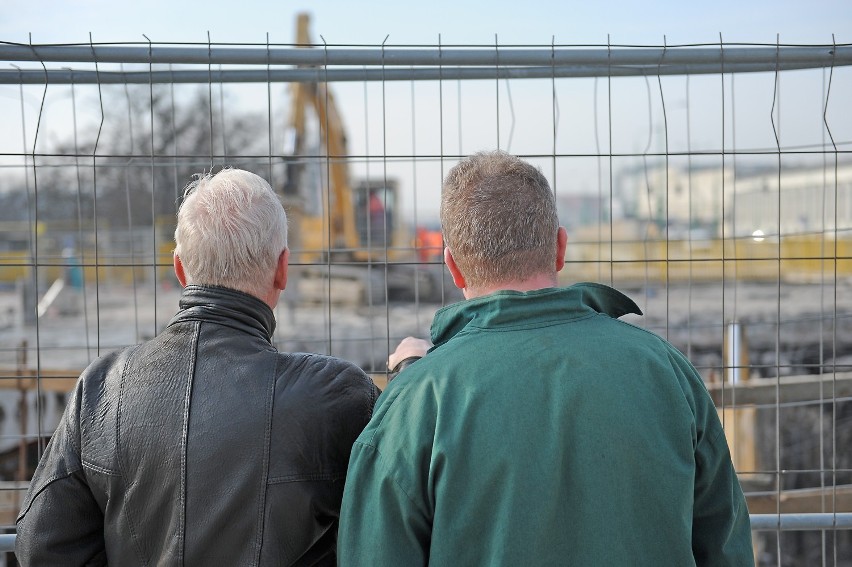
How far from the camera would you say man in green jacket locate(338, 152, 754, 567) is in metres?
1.37

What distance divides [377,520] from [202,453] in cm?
36

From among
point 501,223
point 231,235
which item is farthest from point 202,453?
point 501,223

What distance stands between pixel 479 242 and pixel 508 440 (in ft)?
1.19

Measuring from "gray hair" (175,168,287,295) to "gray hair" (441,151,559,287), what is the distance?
1.25 feet

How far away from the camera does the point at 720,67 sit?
2.69m

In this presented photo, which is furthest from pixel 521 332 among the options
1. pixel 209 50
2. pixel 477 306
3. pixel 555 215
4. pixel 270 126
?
pixel 209 50

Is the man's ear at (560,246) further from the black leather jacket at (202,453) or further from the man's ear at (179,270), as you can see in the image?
the man's ear at (179,270)

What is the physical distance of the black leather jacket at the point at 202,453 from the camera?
4.98ft

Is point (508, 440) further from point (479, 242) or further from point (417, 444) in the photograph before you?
point (479, 242)

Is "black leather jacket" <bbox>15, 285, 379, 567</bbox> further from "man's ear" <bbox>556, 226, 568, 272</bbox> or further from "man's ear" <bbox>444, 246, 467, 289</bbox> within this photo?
"man's ear" <bbox>556, 226, 568, 272</bbox>

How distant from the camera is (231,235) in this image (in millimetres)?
1636

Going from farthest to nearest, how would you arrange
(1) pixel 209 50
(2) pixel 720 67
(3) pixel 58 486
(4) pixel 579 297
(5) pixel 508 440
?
1. (2) pixel 720 67
2. (1) pixel 209 50
3. (3) pixel 58 486
4. (4) pixel 579 297
5. (5) pixel 508 440

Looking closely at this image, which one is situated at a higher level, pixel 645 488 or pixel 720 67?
pixel 720 67

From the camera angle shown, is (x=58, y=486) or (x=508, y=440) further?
(x=58, y=486)
